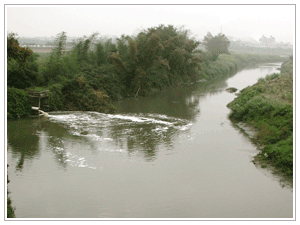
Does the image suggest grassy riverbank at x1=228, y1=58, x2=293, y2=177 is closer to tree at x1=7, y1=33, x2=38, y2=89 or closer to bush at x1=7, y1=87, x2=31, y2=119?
bush at x1=7, y1=87, x2=31, y2=119

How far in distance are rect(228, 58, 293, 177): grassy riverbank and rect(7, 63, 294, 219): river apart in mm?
495

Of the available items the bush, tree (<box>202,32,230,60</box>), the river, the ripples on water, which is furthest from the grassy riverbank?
tree (<box>202,32,230,60</box>)

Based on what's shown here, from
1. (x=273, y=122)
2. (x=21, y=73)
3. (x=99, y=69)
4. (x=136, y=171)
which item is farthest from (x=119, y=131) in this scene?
(x=99, y=69)

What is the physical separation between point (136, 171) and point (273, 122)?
20.8 feet

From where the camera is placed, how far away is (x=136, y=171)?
360 inches

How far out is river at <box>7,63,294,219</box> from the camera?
23.6 ft

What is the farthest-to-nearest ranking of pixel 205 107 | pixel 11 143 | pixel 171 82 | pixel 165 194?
pixel 171 82 → pixel 205 107 → pixel 11 143 → pixel 165 194

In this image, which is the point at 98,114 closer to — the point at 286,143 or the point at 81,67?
the point at 81,67

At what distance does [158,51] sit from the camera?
76.8 ft

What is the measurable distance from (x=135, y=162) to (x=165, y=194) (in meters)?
2.20

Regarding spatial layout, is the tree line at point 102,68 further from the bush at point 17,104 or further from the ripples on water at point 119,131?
the ripples on water at point 119,131

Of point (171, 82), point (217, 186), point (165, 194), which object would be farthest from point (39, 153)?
point (171, 82)

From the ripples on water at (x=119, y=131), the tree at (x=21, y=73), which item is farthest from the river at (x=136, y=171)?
the tree at (x=21, y=73)

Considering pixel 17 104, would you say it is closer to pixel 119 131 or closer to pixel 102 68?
pixel 119 131
